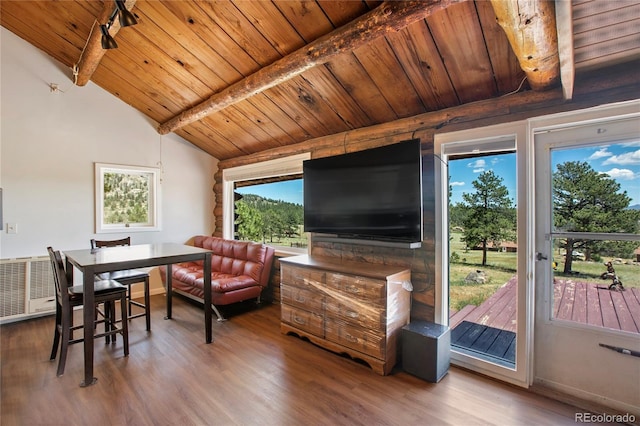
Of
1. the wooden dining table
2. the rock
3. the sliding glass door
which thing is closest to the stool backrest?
the wooden dining table

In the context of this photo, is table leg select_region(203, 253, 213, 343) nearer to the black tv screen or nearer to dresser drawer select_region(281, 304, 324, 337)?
dresser drawer select_region(281, 304, 324, 337)

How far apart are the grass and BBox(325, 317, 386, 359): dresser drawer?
0.83 meters

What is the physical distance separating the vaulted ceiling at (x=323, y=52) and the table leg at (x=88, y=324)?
2217 mm

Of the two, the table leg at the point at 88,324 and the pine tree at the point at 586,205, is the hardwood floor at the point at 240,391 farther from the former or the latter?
the pine tree at the point at 586,205

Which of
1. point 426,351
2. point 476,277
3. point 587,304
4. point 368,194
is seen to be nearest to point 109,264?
point 368,194

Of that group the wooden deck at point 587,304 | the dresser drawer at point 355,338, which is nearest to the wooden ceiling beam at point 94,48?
the dresser drawer at point 355,338

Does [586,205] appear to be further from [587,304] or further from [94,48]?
[94,48]

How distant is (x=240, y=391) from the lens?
2.21 metres

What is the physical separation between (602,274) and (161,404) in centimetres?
327

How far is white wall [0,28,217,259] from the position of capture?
12.0 ft

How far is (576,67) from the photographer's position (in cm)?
198

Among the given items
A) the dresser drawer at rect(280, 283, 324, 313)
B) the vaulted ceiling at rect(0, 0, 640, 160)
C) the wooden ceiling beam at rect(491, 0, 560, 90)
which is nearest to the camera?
the wooden ceiling beam at rect(491, 0, 560, 90)

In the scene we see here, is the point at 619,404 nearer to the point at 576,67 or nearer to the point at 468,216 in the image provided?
the point at 468,216

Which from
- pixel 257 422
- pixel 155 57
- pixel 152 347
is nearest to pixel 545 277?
pixel 257 422
